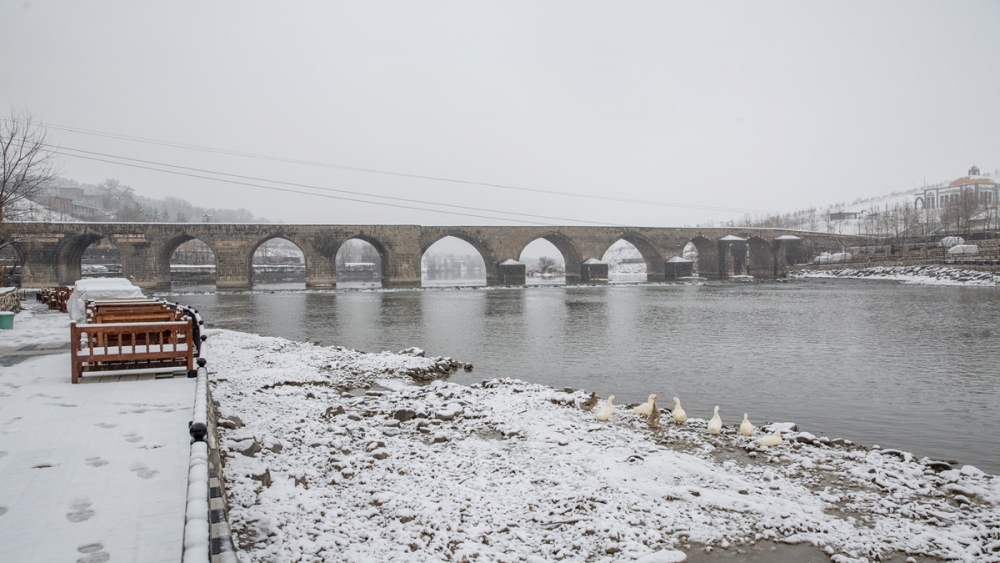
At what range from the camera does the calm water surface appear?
8273mm

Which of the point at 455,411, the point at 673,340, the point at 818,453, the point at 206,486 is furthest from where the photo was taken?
the point at 673,340

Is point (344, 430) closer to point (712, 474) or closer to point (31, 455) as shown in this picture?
point (31, 455)

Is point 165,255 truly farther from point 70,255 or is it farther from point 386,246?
point 386,246

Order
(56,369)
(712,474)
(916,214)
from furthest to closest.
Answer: (916,214)
(56,369)
(712,474)

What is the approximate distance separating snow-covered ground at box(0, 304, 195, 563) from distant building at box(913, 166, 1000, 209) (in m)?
98.0

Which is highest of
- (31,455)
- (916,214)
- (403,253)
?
(916,214)

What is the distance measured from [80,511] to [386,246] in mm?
43454

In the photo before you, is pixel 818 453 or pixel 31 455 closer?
pixel 31 455

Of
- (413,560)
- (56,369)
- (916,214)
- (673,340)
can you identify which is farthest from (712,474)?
(916,214)

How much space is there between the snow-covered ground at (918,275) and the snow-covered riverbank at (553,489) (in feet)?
142

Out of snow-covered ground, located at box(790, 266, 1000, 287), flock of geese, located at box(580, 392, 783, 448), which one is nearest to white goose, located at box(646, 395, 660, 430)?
flock of geese, located at box(580, 392, 783, 448)

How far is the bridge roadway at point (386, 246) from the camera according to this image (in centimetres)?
3947

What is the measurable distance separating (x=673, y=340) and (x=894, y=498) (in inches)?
418

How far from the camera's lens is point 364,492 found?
205 inches
